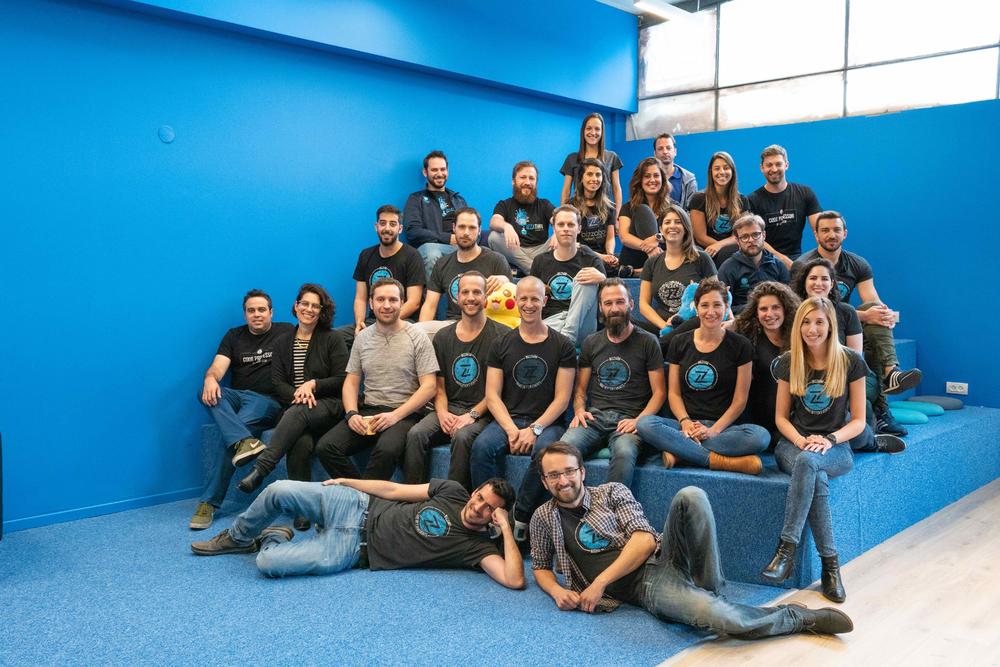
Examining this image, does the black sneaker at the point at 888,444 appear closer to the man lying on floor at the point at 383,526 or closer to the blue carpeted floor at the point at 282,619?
the blue carpeted floor at the point at 282,619

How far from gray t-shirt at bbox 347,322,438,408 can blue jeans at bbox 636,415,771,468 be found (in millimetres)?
1350

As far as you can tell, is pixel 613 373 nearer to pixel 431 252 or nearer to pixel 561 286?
pixel 561 286

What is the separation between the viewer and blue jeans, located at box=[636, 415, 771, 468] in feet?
13.3

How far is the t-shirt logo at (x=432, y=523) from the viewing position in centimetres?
399

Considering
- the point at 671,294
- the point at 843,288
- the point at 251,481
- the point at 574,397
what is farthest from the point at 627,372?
the point at 251,481

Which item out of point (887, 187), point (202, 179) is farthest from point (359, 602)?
point (887, 187)

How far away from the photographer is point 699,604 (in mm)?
3217

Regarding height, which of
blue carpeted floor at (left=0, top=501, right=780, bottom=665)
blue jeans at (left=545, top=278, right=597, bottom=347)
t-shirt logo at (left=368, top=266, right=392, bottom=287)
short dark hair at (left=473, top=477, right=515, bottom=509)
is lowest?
blue carpeted floor at (left=0, top=501, right=780, bottom=665)

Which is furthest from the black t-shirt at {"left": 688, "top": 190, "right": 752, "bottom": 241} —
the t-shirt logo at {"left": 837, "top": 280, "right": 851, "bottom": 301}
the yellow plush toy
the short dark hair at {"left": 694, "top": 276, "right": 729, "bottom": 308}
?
the short dark hair at {"left": 694, "top": 276, "right": 729, "bottom": 308}

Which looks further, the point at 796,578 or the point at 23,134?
the point at 23,134

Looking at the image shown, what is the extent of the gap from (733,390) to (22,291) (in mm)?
3895

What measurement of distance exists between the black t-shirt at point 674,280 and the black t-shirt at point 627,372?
0.81 m

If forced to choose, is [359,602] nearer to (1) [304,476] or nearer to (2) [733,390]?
(1) [304,476]

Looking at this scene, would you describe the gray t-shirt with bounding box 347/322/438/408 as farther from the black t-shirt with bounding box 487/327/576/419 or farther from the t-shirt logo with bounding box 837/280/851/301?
the t-shirt logo with bounding box 837/280/851/301
